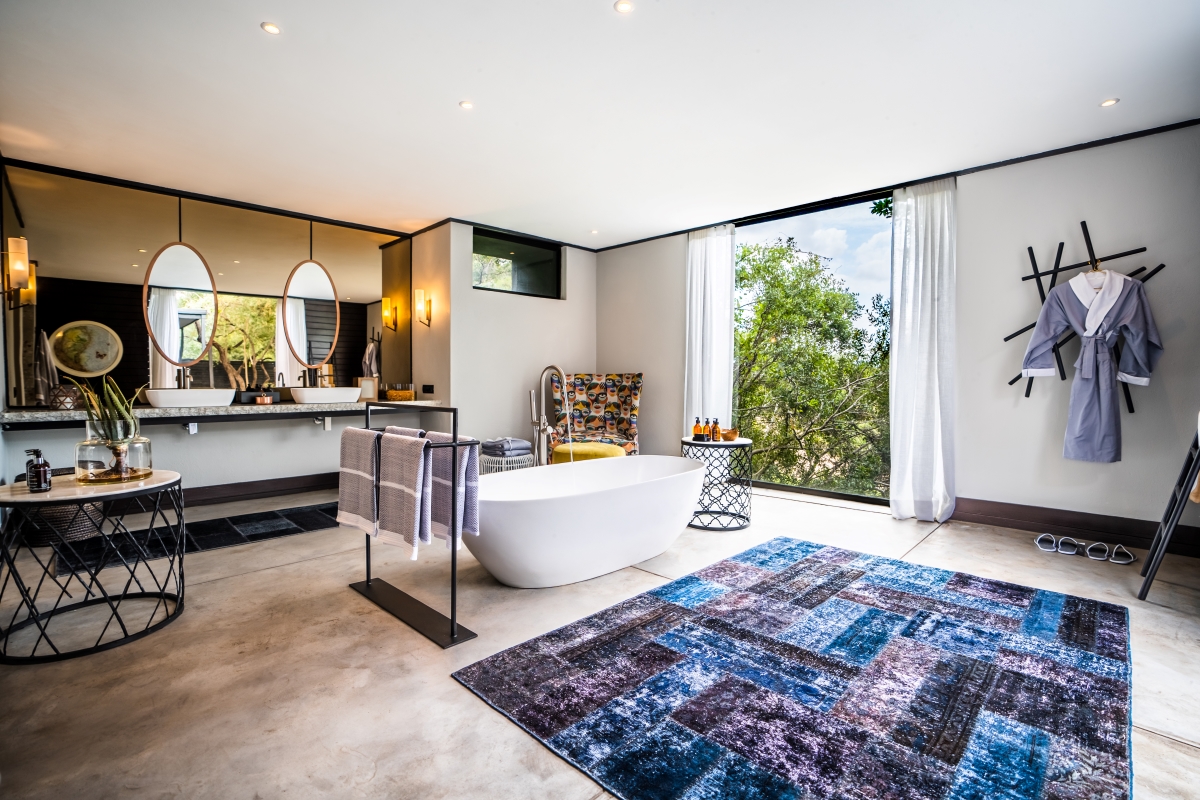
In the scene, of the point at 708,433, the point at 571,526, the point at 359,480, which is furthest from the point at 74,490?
the point at 708,433

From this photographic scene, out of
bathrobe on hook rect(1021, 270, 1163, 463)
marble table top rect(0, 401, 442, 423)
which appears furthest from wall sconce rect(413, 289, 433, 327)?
Answer: bathrobe on hook rect(1021, 270, 1163, 463)

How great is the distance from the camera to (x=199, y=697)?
1.89 m

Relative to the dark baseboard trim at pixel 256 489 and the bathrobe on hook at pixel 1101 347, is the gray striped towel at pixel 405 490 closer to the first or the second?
the dark baseboard trim at pixel 256 489

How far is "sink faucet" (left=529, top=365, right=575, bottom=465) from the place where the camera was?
526cm

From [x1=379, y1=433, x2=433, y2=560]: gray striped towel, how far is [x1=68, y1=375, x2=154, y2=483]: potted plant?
1.01 m

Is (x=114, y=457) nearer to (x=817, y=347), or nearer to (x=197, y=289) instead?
(x=197, y=289)

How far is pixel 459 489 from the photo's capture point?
7.54 feet

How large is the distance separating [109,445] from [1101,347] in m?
5.16

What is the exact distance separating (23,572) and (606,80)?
395cm

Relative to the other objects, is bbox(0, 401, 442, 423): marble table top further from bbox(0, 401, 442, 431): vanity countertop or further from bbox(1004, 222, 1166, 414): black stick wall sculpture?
bbox(1004, 222, 1166, 414): black stick wall sculpture

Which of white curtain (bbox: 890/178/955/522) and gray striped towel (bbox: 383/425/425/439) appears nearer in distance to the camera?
gray striped towel (bbox: 383/425/425/439)

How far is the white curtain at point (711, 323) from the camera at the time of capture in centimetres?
541

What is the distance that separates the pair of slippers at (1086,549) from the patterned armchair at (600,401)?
10.8 feet

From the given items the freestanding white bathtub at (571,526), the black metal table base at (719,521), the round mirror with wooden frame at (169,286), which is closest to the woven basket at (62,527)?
the round mirror with wooden frame at (169,286)
